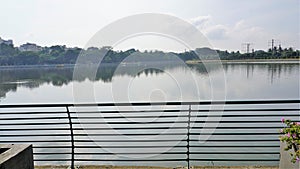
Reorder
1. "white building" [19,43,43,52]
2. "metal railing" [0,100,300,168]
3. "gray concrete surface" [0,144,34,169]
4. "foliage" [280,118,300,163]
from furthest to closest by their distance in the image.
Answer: "white building" [19,43,43,52], "metal railing" [0,100,300,168], "foliage" [280,118,300,163], "gray concrete surface" [0,144,34,169]

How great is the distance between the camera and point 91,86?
5.52m

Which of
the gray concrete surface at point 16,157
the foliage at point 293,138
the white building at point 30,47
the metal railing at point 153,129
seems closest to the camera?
the gray concrete surface at point 16,157

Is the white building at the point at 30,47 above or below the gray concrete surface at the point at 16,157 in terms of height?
above

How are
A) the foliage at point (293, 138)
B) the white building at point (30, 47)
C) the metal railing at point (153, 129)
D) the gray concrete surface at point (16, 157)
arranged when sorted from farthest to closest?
the white building at point (30, 47) → the metal railing at point (153, 129) → the foliage at point (293, 138) → the gray concrete surface at point (16, 157)

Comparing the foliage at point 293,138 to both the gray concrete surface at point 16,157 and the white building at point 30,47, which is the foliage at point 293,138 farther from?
the white building at point 30,47

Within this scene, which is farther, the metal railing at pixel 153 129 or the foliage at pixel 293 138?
the metal railing at pixel 153 129

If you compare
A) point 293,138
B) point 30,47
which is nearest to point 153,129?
point 293,138

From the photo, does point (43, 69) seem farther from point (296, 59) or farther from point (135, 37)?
point (296, 59)

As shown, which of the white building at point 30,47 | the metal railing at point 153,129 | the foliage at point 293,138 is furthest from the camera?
the white building at point 30,47

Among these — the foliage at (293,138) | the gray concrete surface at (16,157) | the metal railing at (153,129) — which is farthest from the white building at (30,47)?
the foliage at (293,138)

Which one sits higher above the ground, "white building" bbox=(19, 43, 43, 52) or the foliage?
"white building" bbox=(19, 43, 43, 52)

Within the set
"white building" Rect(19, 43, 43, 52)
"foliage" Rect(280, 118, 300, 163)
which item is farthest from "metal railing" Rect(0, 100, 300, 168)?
"white building" Rect(19, 43, 43, 52)

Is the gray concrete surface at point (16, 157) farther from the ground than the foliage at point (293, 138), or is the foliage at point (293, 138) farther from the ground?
the foliage at point (293, 138)

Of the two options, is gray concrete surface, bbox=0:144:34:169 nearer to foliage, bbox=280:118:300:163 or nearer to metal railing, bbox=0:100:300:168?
metal railing, bbox=0:100:300:168
